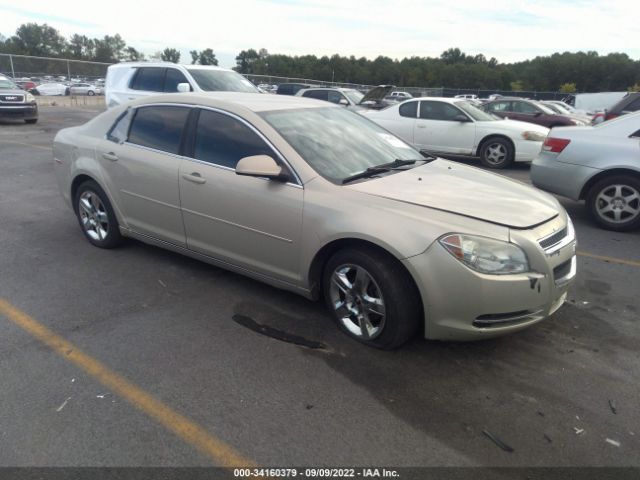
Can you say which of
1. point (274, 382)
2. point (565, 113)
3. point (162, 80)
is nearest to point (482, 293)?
point (274, 382)

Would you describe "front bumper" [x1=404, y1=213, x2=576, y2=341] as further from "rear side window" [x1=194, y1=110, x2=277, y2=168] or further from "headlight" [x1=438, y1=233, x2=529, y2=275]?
"rear side window" [x1=194, y1=110, x2=277, y2=168]

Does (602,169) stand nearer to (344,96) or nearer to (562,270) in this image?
(562,270)

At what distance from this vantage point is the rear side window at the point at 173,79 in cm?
1009

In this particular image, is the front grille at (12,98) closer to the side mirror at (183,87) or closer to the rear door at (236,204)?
the side mirror at (183,87)

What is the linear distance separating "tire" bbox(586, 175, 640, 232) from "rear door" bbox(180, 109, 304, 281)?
4519 millimetres

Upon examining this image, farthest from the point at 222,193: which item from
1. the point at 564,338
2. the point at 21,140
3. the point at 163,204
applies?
the point at 21,140

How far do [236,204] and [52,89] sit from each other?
31.2 metres

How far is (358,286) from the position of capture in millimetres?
3225

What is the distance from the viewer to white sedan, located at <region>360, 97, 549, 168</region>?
34.7 feet

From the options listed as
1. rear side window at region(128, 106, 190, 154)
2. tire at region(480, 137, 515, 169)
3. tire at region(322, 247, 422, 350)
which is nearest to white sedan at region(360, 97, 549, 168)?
tire at region(480, 137, 515, 169)

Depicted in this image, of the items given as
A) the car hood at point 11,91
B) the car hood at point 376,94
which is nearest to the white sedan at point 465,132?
the car hood at point 376,94

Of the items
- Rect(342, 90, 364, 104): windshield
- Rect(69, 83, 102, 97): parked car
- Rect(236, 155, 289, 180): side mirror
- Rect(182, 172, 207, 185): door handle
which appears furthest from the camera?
Rect(69, 83, 102, 97): parked car

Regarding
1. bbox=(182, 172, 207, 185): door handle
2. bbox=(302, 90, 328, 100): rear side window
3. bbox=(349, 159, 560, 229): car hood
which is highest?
bbox=(302, 90, 328, 100): rear side window

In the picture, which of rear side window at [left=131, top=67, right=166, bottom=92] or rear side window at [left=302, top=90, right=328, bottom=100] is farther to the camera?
rear side window at [left=302, top=90, right=328, bottom=100]
